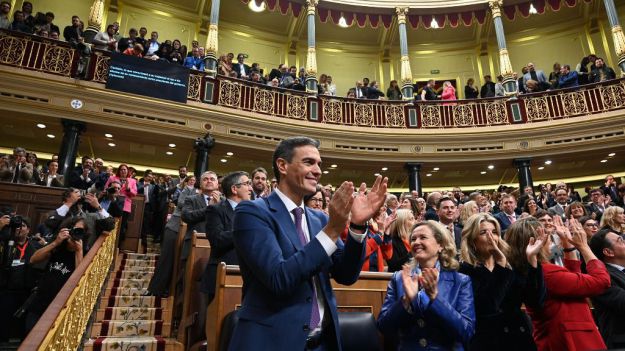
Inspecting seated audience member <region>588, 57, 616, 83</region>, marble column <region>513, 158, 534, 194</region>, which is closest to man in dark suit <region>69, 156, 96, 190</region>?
marble column <region>513, 158, 534, 194</region>

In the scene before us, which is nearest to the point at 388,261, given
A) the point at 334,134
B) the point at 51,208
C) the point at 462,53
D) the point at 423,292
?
the point at 423,292

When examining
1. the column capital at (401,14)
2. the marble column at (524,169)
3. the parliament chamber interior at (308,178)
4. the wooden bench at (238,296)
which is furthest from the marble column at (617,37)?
the wooden bench at (238,296)

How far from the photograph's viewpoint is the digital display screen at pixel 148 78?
334 inches

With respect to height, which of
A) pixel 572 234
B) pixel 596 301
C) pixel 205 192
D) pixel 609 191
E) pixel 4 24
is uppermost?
pixel 4 24

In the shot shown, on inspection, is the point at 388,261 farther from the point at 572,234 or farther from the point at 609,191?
the point at 609,191

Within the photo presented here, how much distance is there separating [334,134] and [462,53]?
6.26 m

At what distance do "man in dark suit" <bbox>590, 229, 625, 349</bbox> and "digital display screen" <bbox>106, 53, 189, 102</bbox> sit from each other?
7978 millimetres

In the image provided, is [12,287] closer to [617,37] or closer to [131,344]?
[131,344]

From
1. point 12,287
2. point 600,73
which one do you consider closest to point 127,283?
point 12,287

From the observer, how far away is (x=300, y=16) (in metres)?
12.6

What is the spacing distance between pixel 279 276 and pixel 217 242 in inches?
73.1

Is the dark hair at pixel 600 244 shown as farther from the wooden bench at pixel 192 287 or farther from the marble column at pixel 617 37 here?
the marble column at pixel 617 37

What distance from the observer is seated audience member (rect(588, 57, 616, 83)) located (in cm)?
976

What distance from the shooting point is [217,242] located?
2947 millimetres
